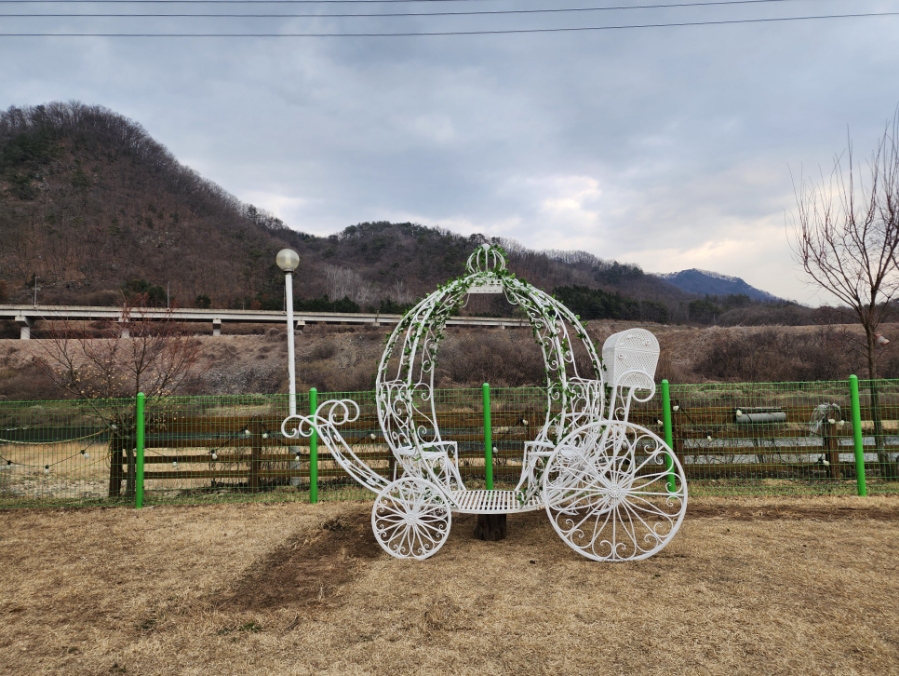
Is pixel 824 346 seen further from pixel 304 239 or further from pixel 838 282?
pixel 304 239

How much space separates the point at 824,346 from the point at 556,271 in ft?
141

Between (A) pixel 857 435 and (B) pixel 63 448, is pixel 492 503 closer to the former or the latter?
(A) pixel 857 435

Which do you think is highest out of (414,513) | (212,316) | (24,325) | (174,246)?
(174,246)

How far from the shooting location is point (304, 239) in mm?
78438

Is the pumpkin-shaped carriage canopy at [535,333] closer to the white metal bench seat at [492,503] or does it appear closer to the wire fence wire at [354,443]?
the white metal bench seat at [492,503]

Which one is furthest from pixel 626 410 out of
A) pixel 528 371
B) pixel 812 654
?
pixel 528 371

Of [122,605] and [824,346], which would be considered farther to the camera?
[824,346]

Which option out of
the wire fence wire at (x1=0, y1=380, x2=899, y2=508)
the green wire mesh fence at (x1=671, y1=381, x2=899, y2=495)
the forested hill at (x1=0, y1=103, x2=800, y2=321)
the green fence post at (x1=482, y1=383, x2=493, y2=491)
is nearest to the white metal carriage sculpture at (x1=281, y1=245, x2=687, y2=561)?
the green fence post at (x1=482, y1=383, x2=493, y2=491)

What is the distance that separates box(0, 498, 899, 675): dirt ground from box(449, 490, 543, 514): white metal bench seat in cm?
35

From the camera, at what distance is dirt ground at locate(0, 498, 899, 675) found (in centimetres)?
248

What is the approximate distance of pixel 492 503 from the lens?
13.4 feet

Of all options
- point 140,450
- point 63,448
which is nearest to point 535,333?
point 140,450

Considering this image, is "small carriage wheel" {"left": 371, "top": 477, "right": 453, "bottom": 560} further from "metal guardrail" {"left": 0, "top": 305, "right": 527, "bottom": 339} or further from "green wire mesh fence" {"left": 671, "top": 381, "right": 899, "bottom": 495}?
"metal guardrail" {"left": 0, "top": 305, "right": 527, "bottom": 339}

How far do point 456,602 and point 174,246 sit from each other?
66.9 meters
